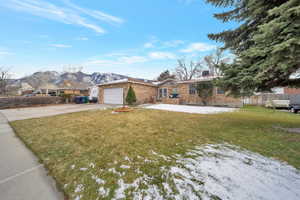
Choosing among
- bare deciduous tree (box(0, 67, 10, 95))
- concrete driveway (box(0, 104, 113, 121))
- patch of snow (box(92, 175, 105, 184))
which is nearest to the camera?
patch of snow (box(92, 175, 105, 184))

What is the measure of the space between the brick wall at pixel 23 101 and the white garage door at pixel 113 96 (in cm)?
654

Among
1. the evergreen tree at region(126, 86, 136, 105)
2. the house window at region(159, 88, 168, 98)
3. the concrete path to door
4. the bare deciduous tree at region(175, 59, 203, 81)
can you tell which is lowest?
the concrete path to door

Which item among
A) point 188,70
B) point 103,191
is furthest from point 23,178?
point 188,70

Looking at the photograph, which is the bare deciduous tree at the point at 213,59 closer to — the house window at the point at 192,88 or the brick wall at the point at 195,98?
the house window at the point at 192,88

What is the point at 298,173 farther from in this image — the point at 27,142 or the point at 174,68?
the point at 174,68

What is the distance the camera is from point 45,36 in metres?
10.9

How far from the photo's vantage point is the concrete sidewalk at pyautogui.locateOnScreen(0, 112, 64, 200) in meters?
1.52

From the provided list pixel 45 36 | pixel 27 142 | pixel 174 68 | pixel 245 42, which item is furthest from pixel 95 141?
pixel 174 68

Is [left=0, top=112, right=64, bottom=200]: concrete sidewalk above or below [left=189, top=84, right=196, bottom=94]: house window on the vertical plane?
below

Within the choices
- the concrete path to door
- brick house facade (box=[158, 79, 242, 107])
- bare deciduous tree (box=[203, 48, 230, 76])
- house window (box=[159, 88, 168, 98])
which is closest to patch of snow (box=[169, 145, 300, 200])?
the concrete path to door

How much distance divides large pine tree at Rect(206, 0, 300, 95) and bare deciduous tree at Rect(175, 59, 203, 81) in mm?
24247

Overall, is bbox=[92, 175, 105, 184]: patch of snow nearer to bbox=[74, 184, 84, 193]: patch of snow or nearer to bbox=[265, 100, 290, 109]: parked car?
bbox=[74, 184, 84, 193]: patch of snow

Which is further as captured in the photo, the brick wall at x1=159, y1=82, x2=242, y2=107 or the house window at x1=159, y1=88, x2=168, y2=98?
the house window at x1=159, y1=88, x2=168, y2=98

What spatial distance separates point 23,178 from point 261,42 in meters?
6.34
